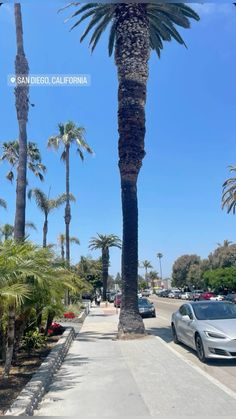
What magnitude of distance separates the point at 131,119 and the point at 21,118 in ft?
15.4

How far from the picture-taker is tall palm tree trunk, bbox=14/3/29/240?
16.5 metres

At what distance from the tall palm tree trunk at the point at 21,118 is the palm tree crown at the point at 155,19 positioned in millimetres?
2782

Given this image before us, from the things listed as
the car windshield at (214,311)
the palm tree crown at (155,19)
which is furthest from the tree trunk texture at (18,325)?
the palm tree crown at (155,19)

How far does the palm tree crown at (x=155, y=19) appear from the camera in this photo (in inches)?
731

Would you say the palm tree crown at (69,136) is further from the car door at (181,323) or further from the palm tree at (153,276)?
the palm tree at (153,276)

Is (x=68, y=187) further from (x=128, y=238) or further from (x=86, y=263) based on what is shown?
(x=86, y=263)

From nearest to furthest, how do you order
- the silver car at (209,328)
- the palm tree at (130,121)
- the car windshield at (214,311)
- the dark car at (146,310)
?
the silver car at (209,328) < the car windshield at (214,311) < the palm tree at (130,121) < the dark car at (146,310)

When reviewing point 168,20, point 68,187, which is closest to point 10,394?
point 168,20

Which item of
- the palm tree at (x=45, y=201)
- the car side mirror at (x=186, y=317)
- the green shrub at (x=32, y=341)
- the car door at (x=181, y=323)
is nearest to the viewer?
the green shrub at (x=32, y=341)

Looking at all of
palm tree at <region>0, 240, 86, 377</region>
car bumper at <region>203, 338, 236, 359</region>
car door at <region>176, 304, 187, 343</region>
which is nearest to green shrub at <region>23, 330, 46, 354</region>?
palm tree at <region>0, 240, 86, 377</region>

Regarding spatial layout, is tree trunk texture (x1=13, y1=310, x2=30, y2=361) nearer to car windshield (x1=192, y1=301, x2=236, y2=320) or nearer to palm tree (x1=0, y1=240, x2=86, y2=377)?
palm tree (x1=0, y1=240, x2=86, y2=377)

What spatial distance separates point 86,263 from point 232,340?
68.3m

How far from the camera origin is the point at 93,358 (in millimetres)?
10984

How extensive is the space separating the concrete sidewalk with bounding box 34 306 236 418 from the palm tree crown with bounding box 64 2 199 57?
44.3ft
